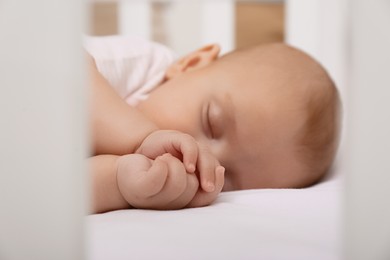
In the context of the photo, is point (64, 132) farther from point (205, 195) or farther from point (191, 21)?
point (191, 21)

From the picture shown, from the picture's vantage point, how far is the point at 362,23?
1.21 ft

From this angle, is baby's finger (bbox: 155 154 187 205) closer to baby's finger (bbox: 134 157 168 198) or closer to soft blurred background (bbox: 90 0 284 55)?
baby's finger (bbox: 134 157 168 198)

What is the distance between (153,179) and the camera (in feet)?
→ 2.09

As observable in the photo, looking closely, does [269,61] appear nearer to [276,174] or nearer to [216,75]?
[216,75]

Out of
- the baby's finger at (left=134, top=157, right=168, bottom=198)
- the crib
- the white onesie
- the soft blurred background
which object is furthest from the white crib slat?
the soft blurred background

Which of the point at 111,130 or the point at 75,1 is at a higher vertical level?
the point at 75,1

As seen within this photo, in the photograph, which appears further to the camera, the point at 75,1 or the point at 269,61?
the point at 269,61

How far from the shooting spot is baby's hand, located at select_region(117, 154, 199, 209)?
2.10ft

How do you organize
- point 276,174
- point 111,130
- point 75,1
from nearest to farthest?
point 75,1
point 111,130
point 276,174

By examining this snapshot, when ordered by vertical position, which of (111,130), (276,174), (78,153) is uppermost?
(78,153)

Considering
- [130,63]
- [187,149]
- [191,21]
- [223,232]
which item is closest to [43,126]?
[223,232]

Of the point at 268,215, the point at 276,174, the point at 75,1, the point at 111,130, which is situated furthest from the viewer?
the point at 276,174

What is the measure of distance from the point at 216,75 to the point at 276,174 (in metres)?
0.19

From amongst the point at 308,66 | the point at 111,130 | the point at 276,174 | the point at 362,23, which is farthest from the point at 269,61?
the point at 362,23
